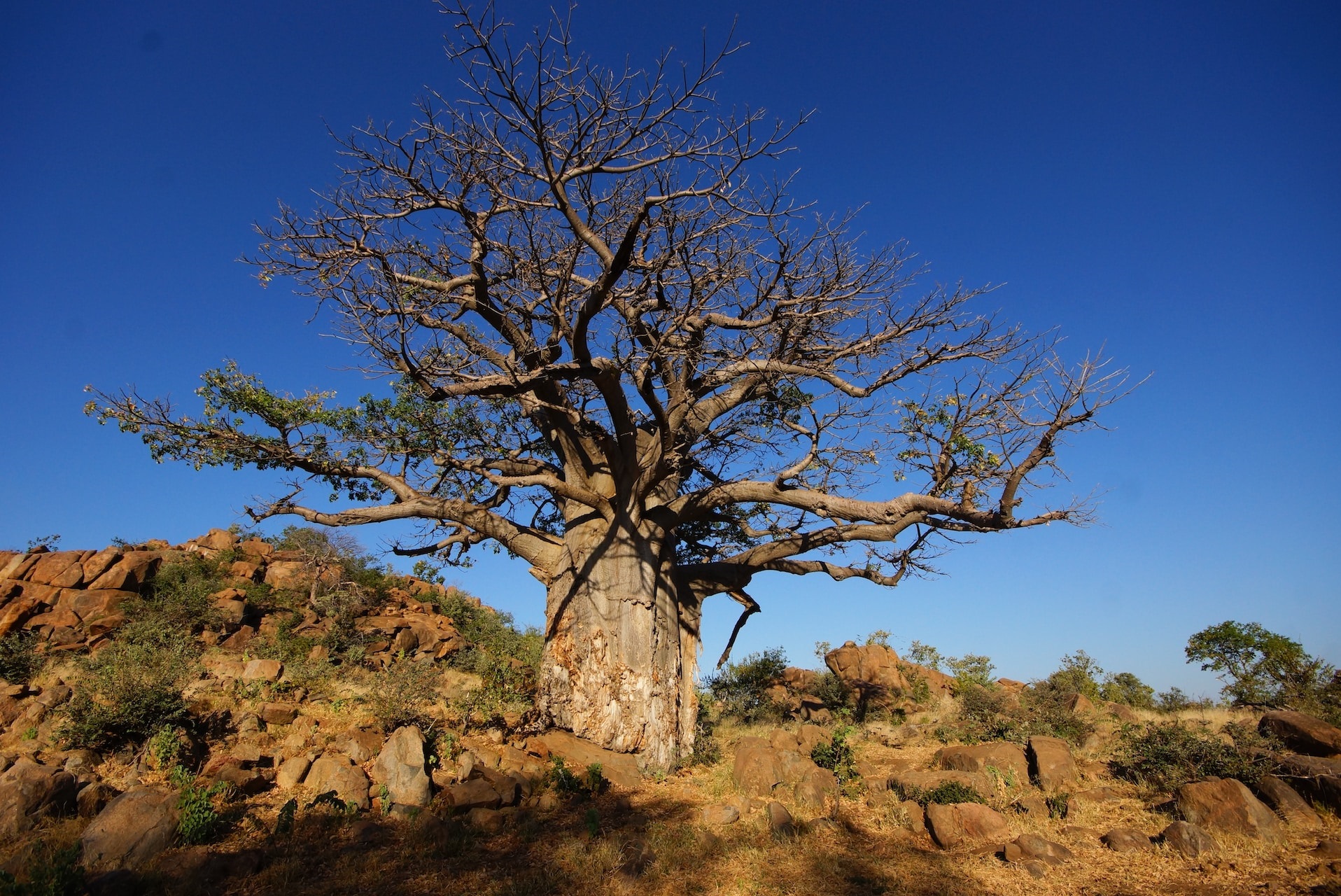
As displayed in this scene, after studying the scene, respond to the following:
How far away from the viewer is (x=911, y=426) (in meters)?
7.46

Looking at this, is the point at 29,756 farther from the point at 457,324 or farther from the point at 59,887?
the point at 457,324

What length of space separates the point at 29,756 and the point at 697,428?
23.1 ft

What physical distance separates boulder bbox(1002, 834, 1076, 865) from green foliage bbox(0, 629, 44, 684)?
1104cm

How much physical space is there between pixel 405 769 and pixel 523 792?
1076 mm

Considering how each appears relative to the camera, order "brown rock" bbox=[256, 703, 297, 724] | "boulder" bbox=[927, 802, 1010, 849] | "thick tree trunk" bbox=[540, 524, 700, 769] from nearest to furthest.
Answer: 1. "boulder" bbox=[927, 802, 1010, 849]
2. "brown rock" bbox=[256, 703, 297, 724]
3. "thick tree trunk" bbox=[540, 524, 700, 769]

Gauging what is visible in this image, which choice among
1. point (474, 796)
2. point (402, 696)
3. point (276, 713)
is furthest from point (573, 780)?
point (276, 713)

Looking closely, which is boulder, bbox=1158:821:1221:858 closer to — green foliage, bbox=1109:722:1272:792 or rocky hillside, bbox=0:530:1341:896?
rocky hillside, bbox=0:530:1341:896

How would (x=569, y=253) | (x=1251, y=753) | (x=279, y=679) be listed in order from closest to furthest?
(x=1251, y=753)
(x=569, y=253)
(x=279, y=679)

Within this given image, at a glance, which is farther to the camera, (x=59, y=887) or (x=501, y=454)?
(x=501, y=454)

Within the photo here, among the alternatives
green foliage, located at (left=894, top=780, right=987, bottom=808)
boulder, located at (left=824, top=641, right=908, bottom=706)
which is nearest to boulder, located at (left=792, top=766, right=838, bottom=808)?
green foliage, located at (left=894, top=780, right=987, bottom=808)

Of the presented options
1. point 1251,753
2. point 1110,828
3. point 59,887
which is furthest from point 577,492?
point 1251,753

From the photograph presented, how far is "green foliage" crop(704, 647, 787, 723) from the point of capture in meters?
12.7

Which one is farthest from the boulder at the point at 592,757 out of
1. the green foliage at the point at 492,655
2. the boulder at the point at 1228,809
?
the boulder at the point at 1228,809

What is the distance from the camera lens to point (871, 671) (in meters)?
15.2
